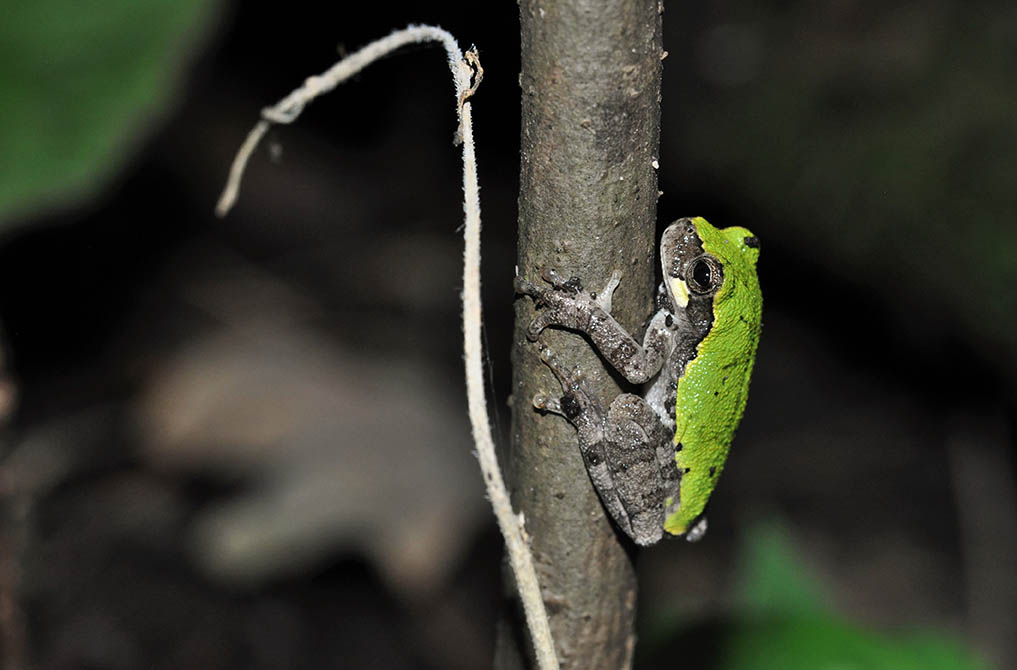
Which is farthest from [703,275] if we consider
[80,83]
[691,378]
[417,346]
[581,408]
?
[417,346]

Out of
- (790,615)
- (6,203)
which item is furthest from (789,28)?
(6,203)

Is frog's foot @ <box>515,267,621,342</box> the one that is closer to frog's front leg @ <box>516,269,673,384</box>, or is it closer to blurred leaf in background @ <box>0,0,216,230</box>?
frog's front leg @ <box>516,269,673,384</box>

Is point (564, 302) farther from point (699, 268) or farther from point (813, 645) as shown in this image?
point (813, 645)

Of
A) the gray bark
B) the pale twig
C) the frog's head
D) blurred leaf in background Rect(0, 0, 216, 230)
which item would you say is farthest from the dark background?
the pale twig

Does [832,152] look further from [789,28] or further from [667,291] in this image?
[667,291]

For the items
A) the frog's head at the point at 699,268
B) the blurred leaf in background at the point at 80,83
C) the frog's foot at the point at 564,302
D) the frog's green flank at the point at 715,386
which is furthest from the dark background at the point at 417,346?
the frog's foot at the point at 564,302
